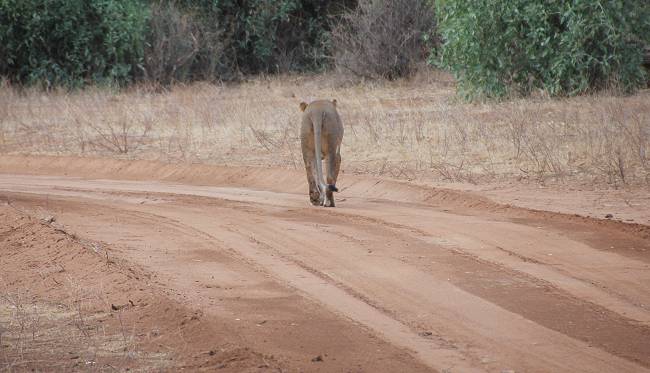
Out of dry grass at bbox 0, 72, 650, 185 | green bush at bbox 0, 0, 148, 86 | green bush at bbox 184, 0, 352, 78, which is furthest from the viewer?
green bush at bbox 184, 0, 352, 78

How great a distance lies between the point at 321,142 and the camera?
11.7 meters

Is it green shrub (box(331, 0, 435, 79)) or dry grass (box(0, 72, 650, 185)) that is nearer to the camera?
dry grass (box(0, 72, 650, 185))

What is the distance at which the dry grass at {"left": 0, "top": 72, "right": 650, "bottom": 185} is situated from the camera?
46.3 feet

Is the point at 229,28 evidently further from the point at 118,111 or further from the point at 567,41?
the point at 567,41

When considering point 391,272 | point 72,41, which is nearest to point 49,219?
point 391,272

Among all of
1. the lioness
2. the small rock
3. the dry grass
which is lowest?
the dry grass

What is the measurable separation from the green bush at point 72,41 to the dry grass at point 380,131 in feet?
12.4

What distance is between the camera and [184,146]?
57.4 feet

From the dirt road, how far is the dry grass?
1.82 meters

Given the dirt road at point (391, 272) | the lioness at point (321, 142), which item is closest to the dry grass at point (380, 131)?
the dirt road at point (391, 272)

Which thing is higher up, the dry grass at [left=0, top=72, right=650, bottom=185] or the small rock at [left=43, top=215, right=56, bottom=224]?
the small rock at [left=43, top=215, right=56, bottom=224]

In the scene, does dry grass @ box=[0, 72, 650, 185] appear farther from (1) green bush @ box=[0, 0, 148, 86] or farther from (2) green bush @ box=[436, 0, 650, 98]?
(1) green bush @ box=[0, 0, 148, 86]

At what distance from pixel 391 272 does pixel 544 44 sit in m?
14.1

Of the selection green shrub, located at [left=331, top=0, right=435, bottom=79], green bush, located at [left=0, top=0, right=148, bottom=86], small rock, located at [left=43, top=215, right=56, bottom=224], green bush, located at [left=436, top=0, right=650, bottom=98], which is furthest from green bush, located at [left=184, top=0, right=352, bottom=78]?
small rock, located at [left=43, top=215, right=56, bottom=224]
